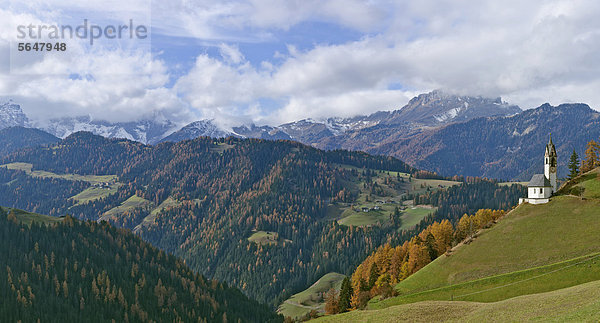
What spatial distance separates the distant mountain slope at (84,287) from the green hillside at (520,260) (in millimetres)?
86111

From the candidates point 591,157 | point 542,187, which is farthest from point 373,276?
point 591,157

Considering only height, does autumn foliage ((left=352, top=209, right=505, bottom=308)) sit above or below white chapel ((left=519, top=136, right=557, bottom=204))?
below

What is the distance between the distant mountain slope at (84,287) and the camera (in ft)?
488

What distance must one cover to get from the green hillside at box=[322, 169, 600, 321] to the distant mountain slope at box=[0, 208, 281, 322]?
3390 inches

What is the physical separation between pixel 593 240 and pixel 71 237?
644 feet

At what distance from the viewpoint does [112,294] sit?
164 metres

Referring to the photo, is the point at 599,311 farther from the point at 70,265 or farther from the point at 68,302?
the point at 70,265

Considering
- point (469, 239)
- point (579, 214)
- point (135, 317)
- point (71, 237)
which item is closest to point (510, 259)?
point (469, 239)

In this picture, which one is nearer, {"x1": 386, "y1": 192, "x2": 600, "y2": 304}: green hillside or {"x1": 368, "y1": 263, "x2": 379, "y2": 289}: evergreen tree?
{"x1": 386, "y1": 192, "x2": 600, "y2": 304}: green hillside

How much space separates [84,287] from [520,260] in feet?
495

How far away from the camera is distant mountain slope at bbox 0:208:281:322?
149 meters

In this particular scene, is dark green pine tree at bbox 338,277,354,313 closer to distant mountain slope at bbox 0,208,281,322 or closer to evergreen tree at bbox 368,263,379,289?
evergreen tree at bbox 368,263,379,289

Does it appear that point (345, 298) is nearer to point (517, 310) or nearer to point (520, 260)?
point (520, 260)

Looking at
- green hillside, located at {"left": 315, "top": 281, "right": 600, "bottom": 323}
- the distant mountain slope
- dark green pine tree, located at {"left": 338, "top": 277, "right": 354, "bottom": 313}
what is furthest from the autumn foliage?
the distant mountain slope
